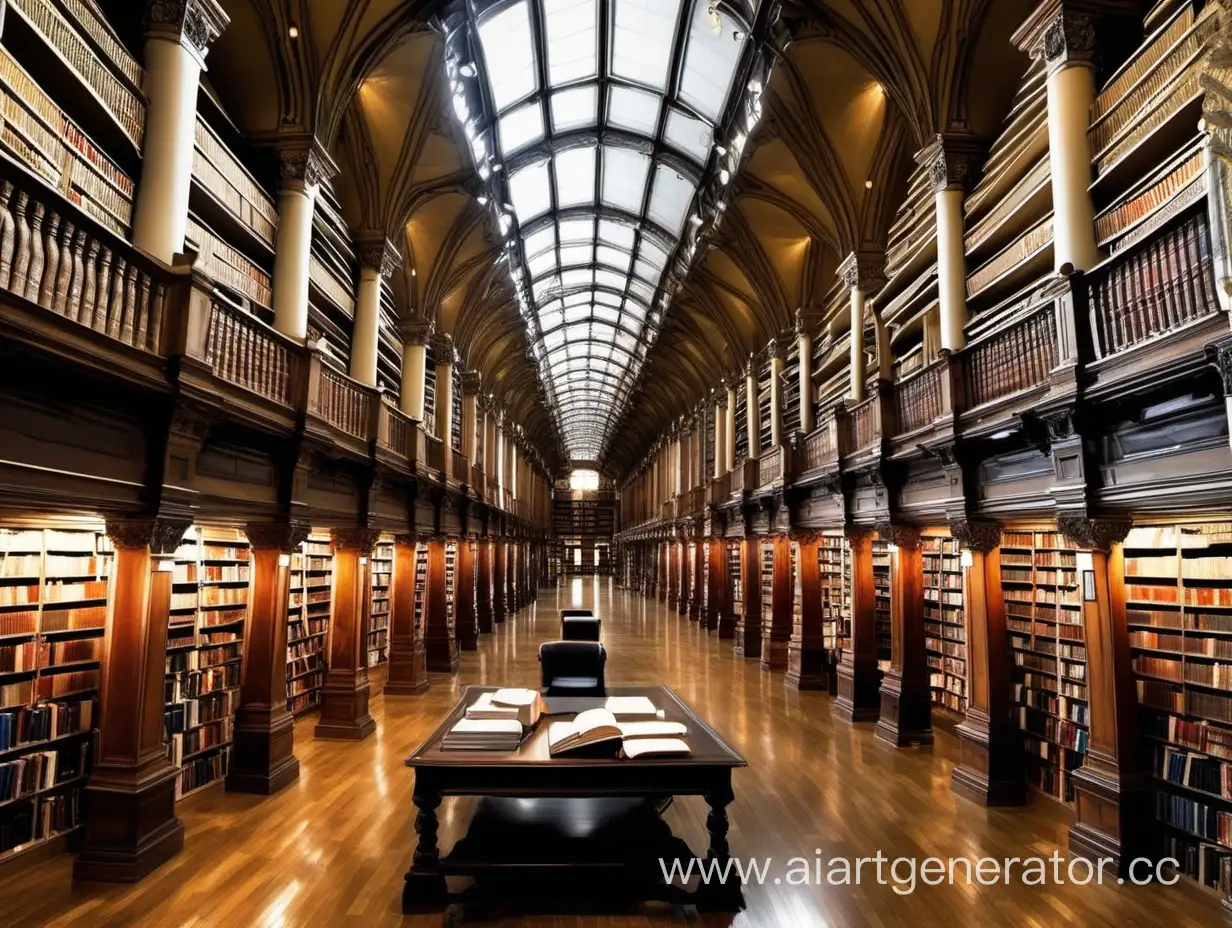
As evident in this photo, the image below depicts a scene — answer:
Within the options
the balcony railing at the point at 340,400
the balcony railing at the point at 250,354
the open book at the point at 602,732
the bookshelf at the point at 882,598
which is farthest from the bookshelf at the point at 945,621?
the balcony railing at the point at 250,354

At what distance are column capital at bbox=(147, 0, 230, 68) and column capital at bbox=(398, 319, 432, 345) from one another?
6764mm

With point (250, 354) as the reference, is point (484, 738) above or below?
below

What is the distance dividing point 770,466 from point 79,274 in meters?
10.6

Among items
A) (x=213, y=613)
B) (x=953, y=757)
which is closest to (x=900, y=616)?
(x=953, y=757)

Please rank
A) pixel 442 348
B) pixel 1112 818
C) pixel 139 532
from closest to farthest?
pixel 139 532 → pixel 1112 818 → pixel 442 348

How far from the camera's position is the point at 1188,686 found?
4.88 m

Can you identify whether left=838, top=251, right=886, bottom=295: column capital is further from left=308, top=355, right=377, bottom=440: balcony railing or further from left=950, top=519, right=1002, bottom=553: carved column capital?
left=308, top=355, right=377, bottom=440: balcony railing

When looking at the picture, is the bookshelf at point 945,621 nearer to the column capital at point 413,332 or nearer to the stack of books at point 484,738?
the stack of books at point 484,738

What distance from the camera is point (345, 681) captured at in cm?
797

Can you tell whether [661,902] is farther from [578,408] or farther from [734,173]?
[578,408]

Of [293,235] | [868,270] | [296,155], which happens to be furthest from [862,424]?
[296,155]

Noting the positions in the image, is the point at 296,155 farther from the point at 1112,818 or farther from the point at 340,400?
the point at 1112,818

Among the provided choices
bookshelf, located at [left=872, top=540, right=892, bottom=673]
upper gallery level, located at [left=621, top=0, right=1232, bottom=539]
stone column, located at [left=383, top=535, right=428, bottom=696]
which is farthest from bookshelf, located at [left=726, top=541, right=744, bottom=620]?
stone column, located at [left=383, top=535, right=428, bottom=696]

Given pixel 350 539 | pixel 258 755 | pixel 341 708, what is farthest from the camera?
pixel 350 539
